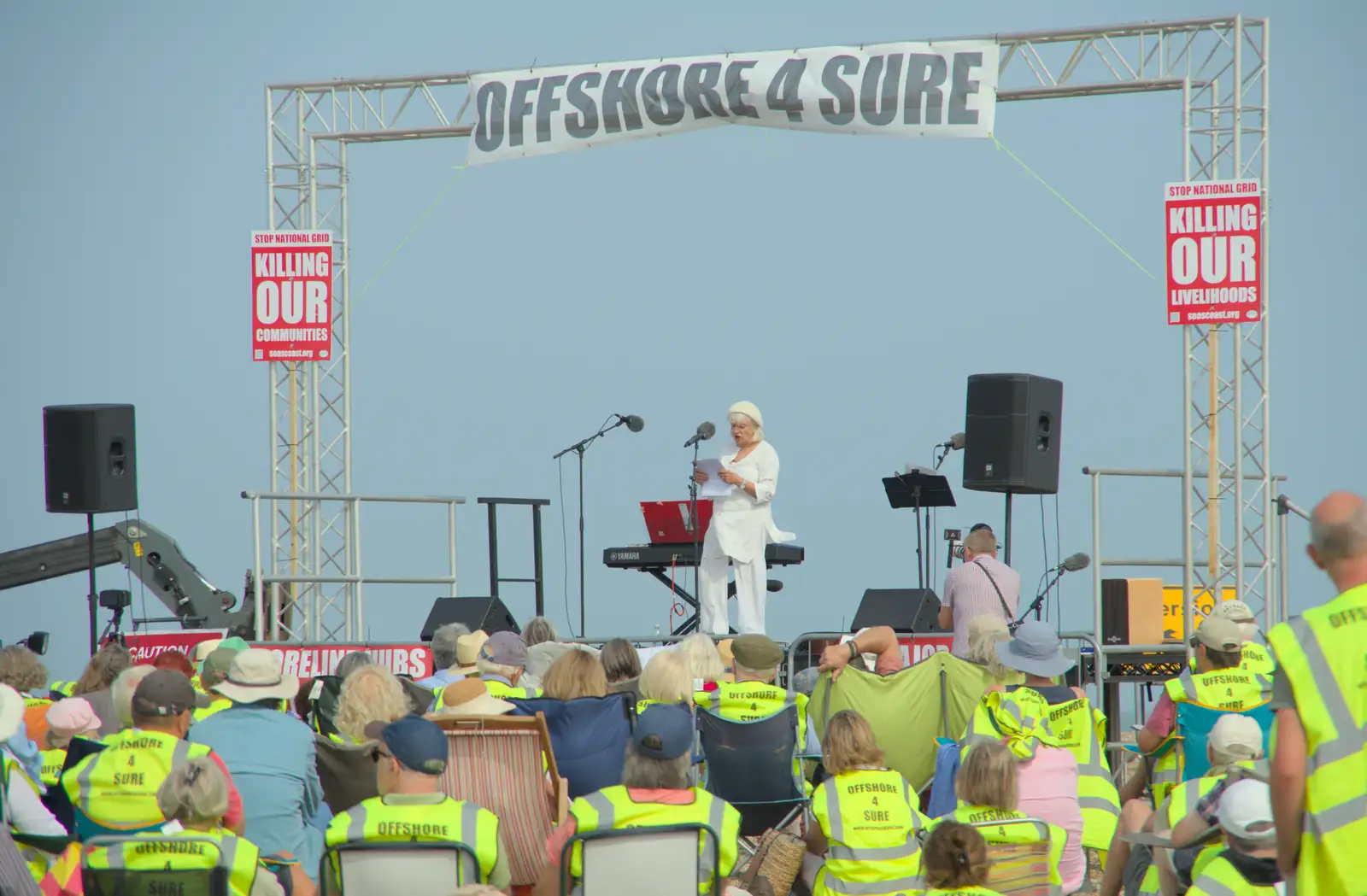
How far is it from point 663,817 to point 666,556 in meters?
6.37

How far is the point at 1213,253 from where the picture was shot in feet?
30.0

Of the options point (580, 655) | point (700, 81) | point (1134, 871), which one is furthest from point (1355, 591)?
point (700, 81)

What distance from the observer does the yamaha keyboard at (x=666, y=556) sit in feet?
33.3

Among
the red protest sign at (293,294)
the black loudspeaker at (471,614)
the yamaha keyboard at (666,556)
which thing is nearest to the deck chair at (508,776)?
the black loudspeaker at (471,614)

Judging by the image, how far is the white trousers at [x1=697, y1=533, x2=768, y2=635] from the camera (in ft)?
30.0

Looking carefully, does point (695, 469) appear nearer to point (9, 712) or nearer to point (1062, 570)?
point (1062, 570)

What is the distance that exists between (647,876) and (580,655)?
134cm

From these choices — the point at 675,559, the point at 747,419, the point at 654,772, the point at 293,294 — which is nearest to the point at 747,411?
the point at 747,419

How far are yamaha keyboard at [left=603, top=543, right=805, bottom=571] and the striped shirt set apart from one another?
2596 millimetres

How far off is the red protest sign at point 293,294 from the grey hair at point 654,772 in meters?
Answer: 7.12

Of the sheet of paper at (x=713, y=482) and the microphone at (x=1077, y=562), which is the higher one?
the sheet of paper at (x=713, y=482)

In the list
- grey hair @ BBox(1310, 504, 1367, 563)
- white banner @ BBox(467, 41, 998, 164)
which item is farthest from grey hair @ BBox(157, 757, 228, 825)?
white banner @ BBox(467, 41, 998, 164)

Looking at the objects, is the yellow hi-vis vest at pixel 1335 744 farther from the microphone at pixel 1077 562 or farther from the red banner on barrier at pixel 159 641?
the red banner on barrier at pixel 159 641

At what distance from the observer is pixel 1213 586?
9.35 m
